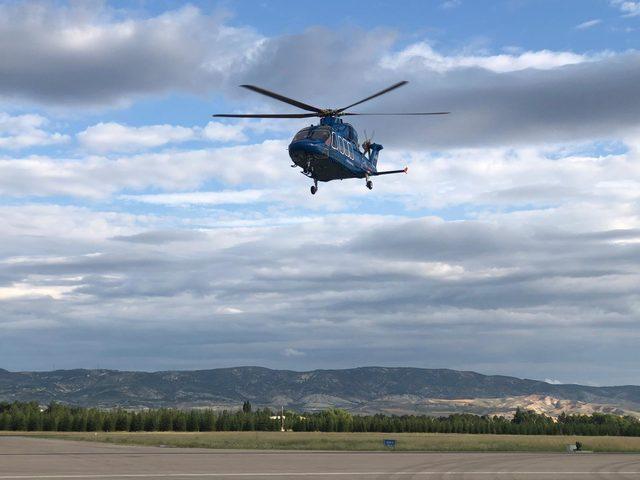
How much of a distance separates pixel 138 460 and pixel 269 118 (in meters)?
24.0

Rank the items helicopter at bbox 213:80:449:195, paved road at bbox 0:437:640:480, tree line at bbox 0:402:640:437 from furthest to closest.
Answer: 1. tree line at bbox 0:402:640:437
2. helicopter at bbox 213:80:449:195
3. paved road at bbox 0:437:640:480

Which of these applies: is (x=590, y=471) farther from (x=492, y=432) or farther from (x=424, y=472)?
(x=492, y=432)

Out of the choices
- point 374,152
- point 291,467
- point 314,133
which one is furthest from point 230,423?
point 291,467

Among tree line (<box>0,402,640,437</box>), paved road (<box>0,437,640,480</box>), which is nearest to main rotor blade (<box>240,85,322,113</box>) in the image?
paved road (<box>0,437,640,480</box>)

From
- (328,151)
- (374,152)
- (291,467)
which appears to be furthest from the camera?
(374,152)

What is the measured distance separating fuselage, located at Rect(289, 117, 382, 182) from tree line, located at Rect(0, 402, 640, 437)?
10280cm

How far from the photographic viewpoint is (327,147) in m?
59.5

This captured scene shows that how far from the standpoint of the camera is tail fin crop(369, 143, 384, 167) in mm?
69787

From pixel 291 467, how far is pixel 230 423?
119079mm

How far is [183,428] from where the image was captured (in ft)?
538

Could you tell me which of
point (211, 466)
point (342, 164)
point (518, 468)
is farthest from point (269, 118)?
point (518, 468)

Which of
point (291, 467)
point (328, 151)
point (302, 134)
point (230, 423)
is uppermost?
point (302, 134)

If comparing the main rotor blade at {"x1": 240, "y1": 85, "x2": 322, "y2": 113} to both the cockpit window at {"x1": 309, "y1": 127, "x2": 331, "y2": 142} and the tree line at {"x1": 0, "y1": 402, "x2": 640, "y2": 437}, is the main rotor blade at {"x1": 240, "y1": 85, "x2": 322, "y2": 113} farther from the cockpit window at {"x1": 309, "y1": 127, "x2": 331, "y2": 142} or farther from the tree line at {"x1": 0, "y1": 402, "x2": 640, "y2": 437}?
the tree line at {"x1": 0, "y1": 402, "x2": 640, "y2": 437}

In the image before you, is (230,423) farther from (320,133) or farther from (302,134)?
(320,133)
